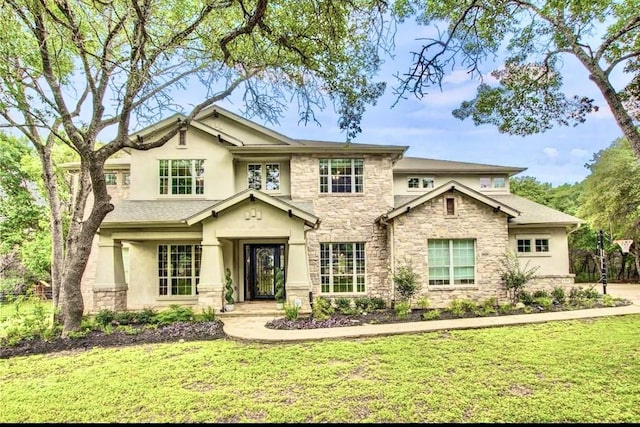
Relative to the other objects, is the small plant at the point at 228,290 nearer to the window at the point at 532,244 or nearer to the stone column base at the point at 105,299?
the stone column base at the point at 105,299

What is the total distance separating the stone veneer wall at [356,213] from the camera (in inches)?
561

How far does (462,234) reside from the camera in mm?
13312

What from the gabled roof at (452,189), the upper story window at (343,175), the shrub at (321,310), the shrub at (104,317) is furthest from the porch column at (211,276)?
the gabled roof at (452,189)

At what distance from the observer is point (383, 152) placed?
14570mm

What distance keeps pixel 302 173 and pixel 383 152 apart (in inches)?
129

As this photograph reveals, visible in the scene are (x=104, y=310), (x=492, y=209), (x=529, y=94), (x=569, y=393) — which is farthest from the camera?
(x=492, y=209)

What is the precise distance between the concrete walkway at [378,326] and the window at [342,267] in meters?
3.35

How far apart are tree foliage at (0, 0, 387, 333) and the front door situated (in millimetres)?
5985

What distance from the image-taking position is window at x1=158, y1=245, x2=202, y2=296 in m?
14.1

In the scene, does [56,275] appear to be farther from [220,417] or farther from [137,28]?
[220,417]

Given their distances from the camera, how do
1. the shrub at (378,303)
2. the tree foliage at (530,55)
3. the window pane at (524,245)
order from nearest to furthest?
the tree foliage at (530,55)
the shrub at (378,303)
the window pane at (524,245)

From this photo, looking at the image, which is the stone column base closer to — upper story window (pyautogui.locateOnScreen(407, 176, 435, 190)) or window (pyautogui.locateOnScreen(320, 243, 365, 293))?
window (pyautogui.locateOnScreen(320, 243, 365, 293))

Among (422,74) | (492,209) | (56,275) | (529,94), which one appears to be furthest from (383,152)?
(56,275)

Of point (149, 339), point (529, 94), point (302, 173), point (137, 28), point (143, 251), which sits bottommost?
point (149, 339)
